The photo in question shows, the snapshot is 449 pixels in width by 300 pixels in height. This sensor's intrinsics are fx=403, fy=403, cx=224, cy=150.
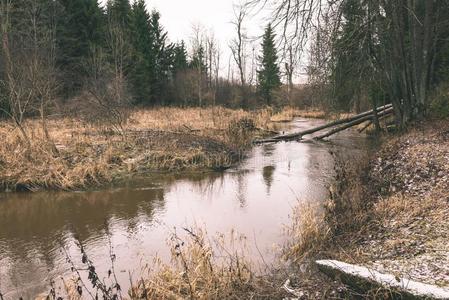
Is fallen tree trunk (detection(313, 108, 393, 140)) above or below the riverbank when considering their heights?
above

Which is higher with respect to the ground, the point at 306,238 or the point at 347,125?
the point at 347,125

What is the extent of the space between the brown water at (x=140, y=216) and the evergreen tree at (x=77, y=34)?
1960cm

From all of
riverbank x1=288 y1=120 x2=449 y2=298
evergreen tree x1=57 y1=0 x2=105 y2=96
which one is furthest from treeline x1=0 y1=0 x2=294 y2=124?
riverbank x1=288 y1=120 x2=449 y2=298

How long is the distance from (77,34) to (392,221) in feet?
97.9

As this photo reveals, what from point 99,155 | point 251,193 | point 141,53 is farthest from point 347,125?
point 141,53

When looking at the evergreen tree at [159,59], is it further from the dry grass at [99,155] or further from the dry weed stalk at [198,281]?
the dry weed stalk at [198,281]

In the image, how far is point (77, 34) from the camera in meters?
30.4

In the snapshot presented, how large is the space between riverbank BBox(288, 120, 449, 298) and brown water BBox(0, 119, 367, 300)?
918mm

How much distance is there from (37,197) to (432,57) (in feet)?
41.1

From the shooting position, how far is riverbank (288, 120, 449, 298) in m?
4.09

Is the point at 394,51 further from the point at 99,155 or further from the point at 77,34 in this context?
the point at 77,34

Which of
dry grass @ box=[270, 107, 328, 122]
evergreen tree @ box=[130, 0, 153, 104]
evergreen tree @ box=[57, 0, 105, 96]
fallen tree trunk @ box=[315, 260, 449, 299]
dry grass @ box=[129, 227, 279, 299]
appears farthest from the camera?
evergreen tree @ box=[130, 0, 153, 104]

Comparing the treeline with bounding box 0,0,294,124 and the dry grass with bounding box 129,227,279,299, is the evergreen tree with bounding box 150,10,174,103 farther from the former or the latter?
the dry grass with bounding box 129,227,279,299

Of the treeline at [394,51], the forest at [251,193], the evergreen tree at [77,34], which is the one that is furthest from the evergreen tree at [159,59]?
the treeline at [394,51]
